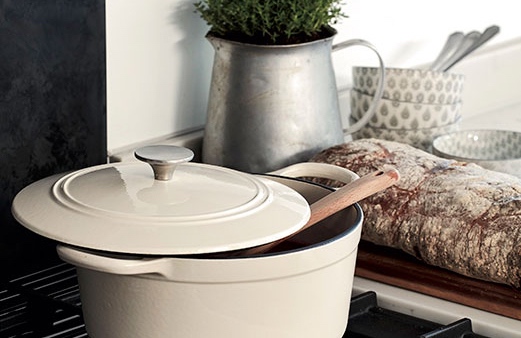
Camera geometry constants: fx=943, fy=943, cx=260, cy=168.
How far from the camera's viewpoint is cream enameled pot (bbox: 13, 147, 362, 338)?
0.67m

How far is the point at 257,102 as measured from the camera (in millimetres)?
1127

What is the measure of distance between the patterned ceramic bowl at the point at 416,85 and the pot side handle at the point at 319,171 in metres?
0.41

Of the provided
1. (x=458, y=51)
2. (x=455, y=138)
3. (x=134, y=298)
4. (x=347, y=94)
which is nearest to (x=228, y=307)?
(x=134, y=298)

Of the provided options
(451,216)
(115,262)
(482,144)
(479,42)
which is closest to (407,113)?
(482,144)

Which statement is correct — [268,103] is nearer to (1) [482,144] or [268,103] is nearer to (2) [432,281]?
(2) [432,281]

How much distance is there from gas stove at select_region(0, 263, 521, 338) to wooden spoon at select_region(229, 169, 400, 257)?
136 millimetres

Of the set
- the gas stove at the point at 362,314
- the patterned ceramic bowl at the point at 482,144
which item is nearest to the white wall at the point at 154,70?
the gas stove at the point at 362,314

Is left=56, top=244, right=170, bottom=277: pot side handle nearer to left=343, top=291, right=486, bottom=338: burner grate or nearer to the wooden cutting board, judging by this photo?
left=343, top=291, right=486, bottom=338: burner grate

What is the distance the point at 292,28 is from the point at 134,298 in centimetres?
49

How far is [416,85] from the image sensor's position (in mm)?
1367

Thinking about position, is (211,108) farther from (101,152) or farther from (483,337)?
(483,337)

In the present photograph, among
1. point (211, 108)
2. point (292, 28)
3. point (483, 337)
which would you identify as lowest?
point (483, 337)

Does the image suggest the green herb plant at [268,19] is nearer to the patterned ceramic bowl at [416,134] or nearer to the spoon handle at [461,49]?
the patterned ceramic bowl at [416,134]

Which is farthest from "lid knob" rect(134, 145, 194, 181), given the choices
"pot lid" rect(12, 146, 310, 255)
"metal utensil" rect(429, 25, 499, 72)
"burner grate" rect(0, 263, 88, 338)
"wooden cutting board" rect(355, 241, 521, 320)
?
"metal utensil" rect(429, 25, 499, 72)
